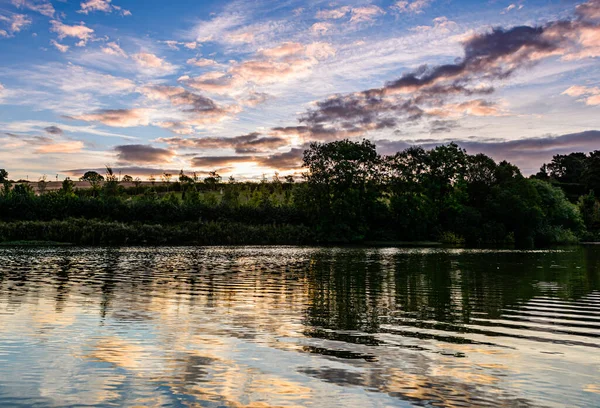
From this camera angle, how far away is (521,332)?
11727 mm

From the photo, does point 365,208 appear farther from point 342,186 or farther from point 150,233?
point 150,233

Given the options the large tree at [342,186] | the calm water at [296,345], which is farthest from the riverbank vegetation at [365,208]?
the calm water at [296,345]

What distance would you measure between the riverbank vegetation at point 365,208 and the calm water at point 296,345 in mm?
55472

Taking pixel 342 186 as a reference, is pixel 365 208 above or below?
below

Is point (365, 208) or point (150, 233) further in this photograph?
point (365, 208)

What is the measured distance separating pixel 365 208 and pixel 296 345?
3087 inches

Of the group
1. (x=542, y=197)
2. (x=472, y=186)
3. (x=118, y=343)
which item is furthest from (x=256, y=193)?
(x=118, y=343)

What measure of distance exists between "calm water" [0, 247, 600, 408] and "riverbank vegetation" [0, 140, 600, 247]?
5547cm

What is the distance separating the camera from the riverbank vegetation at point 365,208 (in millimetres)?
74812

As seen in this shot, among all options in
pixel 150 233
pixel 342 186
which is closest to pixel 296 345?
pixel 150 233

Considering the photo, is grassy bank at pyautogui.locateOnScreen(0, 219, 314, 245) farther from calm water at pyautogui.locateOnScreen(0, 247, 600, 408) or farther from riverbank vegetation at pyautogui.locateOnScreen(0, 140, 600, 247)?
calm water at pyautogui.locateOnScreen(0, 247, 600, 408)

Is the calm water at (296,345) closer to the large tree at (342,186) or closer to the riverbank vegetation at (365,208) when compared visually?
the riverbank vegetation at (365,208)

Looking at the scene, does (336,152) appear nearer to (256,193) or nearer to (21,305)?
(256,193)

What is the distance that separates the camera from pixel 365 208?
287 feet
